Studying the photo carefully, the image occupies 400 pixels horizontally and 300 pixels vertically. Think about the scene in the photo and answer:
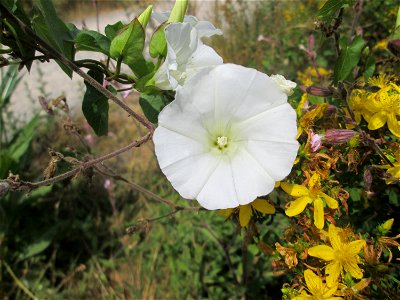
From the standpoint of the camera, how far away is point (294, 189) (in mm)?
833

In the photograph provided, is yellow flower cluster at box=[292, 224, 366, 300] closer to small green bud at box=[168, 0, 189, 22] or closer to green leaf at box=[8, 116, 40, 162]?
small green bud at box=[168, 0, 189, 22]

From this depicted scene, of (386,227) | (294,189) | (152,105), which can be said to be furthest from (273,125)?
(386,227)

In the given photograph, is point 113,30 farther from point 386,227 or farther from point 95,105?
point 386,227

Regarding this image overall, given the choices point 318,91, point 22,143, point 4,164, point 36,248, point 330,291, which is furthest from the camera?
point 22,143

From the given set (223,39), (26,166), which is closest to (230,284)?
(26,166)

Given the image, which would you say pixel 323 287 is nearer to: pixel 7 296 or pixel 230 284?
pixel 230 284

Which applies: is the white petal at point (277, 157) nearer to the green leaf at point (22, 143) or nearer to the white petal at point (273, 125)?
the white petal at point (273, 125)

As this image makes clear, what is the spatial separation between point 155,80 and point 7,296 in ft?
6.68

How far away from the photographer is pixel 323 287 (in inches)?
33.3

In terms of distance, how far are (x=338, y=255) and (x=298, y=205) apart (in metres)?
0.13

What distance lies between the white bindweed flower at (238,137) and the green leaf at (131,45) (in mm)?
137

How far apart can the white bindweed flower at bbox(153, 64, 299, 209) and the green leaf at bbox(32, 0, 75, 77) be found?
23 centimetres

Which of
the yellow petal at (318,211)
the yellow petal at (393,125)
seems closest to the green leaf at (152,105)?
the yellow petal at (318,211)

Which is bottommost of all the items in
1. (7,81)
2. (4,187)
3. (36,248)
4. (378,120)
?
(36,248)
